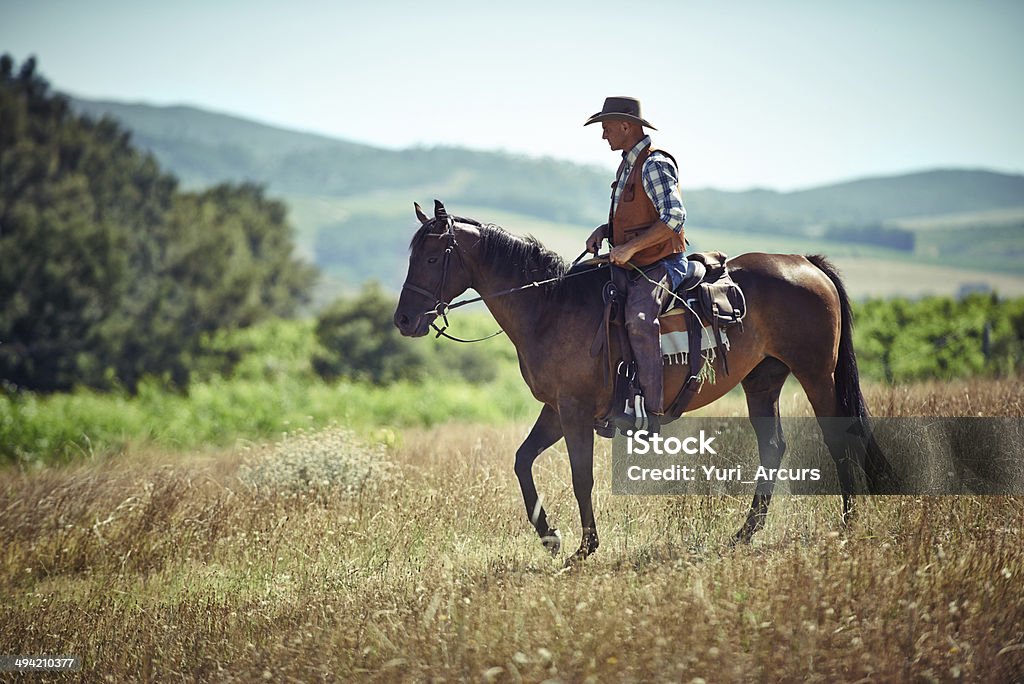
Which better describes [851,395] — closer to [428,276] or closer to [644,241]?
[644,241]

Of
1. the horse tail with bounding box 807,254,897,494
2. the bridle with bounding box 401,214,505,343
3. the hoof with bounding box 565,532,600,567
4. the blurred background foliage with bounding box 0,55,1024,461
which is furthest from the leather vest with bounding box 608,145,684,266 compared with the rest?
the blurred background foliage with bounding box 0,55,1024,461

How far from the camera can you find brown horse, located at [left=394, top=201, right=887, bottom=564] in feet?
20.6

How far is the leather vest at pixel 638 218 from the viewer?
6273 millimetres

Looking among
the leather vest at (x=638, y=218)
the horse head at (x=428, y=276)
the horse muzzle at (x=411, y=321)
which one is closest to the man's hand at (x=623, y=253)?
the leather vest at (x=638, y=218)

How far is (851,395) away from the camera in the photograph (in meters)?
6.84

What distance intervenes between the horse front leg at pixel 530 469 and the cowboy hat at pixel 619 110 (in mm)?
2187

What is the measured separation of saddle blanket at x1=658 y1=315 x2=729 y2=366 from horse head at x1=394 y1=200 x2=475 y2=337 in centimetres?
154

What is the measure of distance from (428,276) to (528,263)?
77cm

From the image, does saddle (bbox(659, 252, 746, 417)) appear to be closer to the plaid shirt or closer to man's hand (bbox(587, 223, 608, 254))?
the plaid shirt

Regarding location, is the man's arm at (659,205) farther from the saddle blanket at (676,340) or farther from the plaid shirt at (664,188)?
the saddle blanket at (676,340)

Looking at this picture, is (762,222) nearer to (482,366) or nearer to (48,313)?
(482,366)

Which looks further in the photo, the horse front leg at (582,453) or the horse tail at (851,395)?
the horse tail at (851,395)

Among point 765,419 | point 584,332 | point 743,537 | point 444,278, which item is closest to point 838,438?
point 765,419

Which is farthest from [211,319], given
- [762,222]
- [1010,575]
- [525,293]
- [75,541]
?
[762,222]
